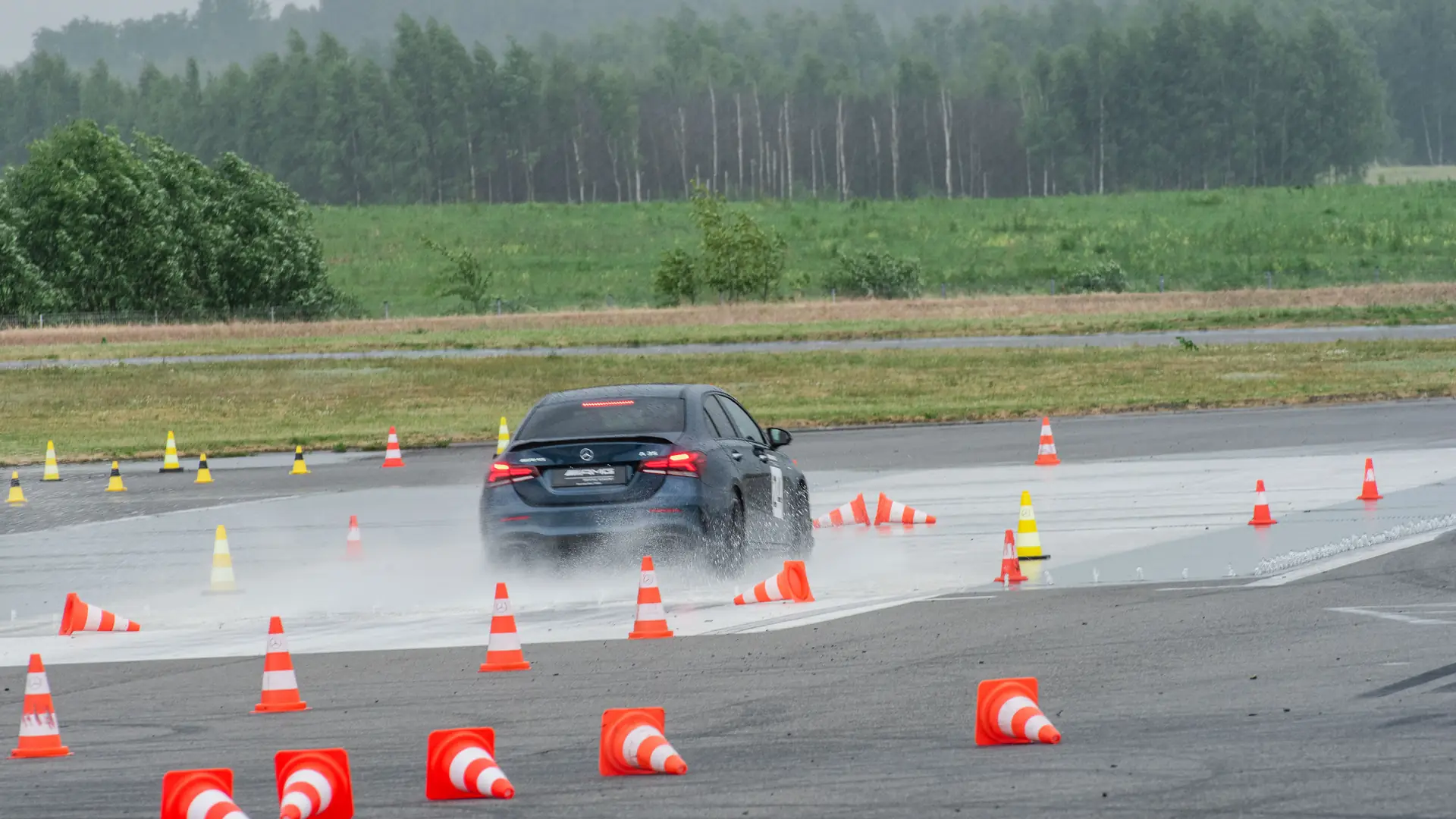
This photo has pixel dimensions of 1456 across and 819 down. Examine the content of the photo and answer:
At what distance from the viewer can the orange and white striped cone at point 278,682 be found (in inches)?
363

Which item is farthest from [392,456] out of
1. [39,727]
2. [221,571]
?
[39,727]

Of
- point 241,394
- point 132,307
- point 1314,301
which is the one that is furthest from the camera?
point 132,307

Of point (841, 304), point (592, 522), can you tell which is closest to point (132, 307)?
point (841, 304)

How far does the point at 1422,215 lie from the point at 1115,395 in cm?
7662

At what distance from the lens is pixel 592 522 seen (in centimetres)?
1319

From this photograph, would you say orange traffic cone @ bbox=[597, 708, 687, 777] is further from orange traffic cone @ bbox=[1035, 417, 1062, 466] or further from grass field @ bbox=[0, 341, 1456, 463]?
grass field @ bbox=[0, 341, 1456, 463]

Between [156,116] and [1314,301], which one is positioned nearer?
[1314,301]

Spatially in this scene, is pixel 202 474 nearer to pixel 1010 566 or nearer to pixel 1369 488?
pixel 1369 488

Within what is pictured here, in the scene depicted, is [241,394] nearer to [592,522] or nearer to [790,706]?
[592,522]

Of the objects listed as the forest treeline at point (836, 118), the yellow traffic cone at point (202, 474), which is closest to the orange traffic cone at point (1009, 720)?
the yellow traffic cone at point (202, 474)

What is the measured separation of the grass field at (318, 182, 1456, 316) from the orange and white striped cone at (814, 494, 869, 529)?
6505 cm

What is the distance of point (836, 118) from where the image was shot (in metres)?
183

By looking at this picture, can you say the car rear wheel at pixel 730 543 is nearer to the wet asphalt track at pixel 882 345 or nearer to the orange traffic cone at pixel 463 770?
the orange traffic cone at pixel 463 770

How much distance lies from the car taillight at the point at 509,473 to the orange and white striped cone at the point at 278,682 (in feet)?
13.8
